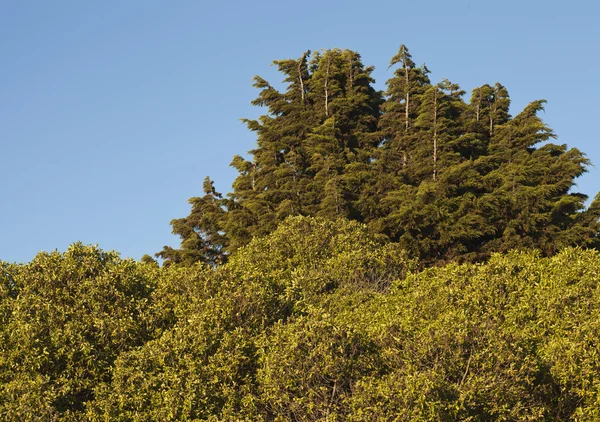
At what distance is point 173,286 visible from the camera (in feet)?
102

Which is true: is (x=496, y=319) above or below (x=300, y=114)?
below

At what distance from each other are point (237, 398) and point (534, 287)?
1356 centimetres

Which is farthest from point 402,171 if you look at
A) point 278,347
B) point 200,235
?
point 278,347

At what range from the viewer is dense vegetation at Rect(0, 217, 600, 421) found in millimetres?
24625

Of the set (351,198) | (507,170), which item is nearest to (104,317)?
(351,198)

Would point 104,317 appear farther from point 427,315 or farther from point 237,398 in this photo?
point 427,315

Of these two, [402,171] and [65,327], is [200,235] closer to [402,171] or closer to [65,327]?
[402,171]

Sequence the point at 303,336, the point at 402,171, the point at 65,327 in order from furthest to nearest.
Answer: the point at 402,171 < the point at 65,327 < the point at 303,336

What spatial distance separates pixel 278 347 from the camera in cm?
2592

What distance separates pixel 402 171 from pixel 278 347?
112ft

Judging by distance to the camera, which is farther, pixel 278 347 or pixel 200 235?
pixel 200 235

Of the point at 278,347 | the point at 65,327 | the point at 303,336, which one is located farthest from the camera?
the point at 65,327

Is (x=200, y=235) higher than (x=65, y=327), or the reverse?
(x=200, y=235)

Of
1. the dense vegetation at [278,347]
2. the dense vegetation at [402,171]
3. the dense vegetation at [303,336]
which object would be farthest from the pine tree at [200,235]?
the dense vegetation at [278,347]
